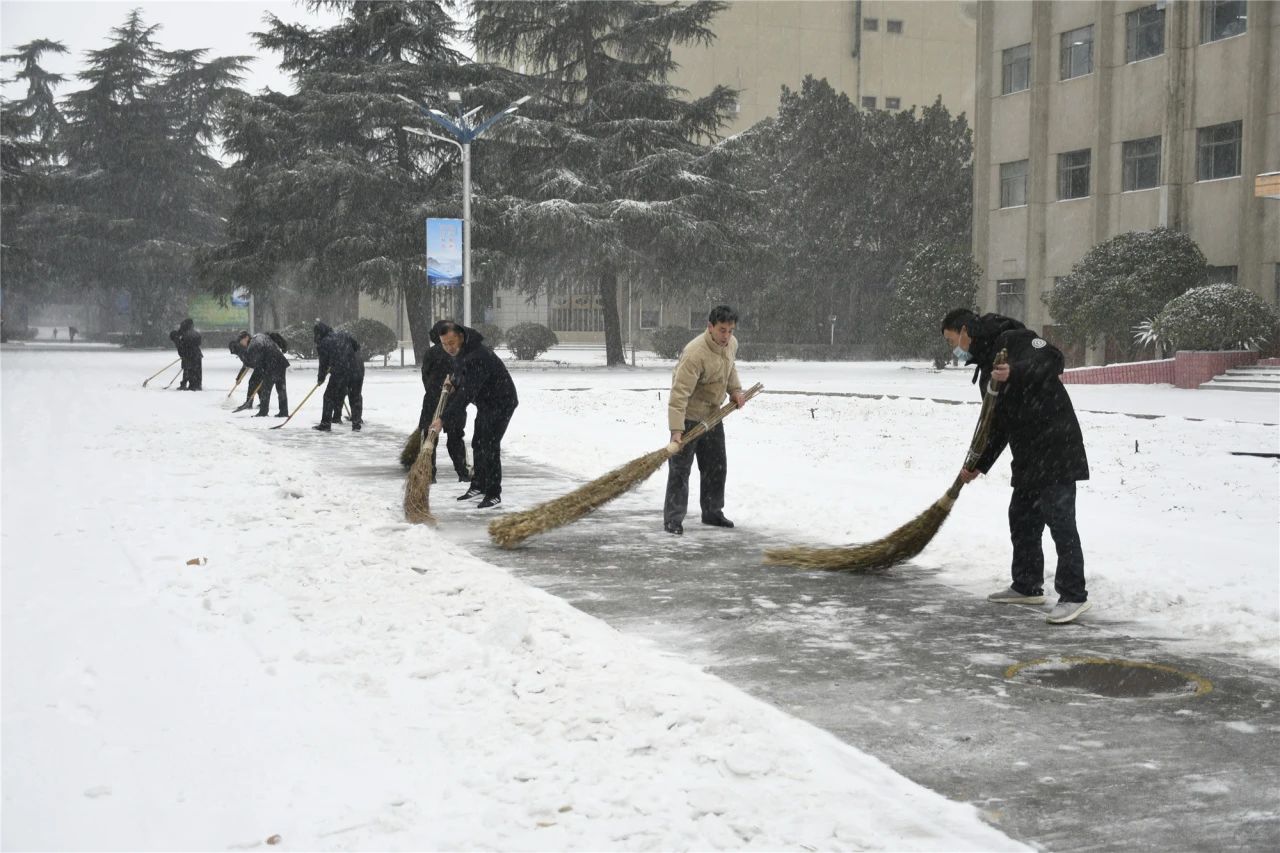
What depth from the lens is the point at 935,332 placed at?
39.5 meters

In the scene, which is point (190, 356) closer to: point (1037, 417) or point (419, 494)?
point (419, 494)

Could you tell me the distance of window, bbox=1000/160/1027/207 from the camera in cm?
4088

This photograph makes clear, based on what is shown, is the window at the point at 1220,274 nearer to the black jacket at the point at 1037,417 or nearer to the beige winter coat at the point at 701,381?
the beige winter coat at the point at 701,381

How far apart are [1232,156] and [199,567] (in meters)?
32.1

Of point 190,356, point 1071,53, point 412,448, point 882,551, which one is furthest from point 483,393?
point 1071,53

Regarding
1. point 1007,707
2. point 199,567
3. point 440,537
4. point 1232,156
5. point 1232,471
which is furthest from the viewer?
point 1232,156

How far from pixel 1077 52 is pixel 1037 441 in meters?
35.4

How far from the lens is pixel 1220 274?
33844mm

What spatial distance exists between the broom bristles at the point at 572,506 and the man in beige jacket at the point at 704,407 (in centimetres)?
29

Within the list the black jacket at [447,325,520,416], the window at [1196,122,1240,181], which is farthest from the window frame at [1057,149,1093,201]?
the black jacket at [447,325,520,416]

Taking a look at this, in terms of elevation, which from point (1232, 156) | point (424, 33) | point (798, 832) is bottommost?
point (798, 832)

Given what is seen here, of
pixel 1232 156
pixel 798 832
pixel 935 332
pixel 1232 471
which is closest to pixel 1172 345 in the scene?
pixel 1232 156

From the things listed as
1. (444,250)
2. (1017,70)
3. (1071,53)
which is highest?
(1071,53)

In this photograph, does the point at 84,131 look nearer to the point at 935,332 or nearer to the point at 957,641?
the point at 935,332
